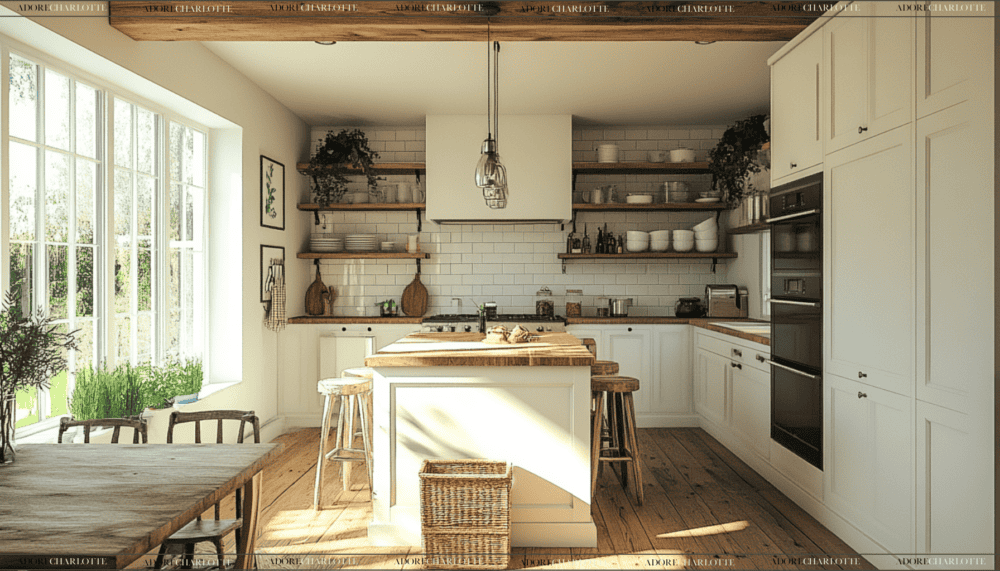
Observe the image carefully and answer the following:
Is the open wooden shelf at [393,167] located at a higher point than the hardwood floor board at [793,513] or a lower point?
→ higher

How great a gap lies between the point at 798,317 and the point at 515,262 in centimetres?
324

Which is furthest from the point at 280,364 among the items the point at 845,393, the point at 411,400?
the point at 845,393

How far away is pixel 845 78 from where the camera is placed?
2.99 meters

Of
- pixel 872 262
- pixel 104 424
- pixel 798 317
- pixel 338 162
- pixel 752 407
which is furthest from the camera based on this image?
pixel 338 162

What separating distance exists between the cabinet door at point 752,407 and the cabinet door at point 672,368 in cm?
97

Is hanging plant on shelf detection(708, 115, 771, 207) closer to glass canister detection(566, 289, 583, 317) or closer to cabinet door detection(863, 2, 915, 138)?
glass canister detection(566, 289, 583, 317)

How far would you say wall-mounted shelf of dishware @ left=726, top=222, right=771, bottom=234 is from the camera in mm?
5043

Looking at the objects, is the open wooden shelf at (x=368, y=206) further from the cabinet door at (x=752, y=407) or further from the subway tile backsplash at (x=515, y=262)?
the cabinet door at (x=752, y=407)

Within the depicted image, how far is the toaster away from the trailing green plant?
4.42m

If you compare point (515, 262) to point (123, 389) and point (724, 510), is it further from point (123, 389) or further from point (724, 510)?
point (123, 389)

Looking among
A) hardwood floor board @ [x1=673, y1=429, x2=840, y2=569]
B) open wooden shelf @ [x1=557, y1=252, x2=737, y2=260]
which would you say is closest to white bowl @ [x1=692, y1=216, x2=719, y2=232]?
open wooden shelf @ [x1=557, y1=252, x2=737, y2=260]

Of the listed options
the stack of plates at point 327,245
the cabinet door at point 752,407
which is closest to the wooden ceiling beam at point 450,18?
the cabinet door at point 752,407

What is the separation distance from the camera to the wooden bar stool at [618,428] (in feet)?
11.5

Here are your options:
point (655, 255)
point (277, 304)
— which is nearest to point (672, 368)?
point (655, 255)
